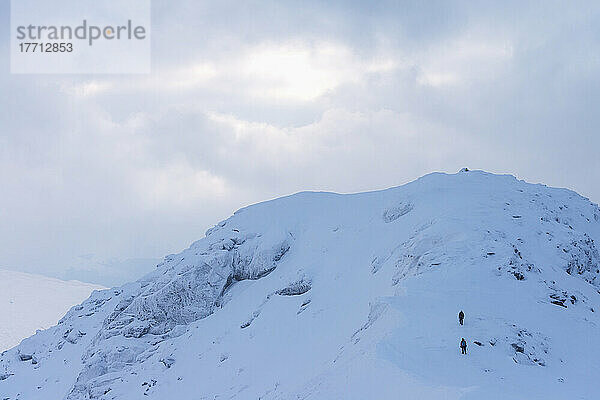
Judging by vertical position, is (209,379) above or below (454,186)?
below

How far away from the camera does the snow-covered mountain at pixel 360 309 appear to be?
1984cm

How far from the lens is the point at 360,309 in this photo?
93.9 ft

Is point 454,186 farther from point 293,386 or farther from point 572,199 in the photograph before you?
point 293,386

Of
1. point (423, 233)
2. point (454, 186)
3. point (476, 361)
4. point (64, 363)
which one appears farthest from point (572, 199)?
point (64, 363)

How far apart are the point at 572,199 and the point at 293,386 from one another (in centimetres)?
2445

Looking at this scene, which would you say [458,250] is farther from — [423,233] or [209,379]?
[209,379]

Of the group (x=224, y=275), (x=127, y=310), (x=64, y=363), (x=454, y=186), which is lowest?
(x=64, y=363)

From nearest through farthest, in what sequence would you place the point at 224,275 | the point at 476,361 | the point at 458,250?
→ the point at 476,361 → the point at 458,250 → the point at 224,275

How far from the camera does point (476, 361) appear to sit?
1916 cm

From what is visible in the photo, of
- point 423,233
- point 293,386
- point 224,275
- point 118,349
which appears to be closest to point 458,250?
point 423,233

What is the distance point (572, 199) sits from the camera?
3838 cm

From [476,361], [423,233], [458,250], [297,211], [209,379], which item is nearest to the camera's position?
[476,361]

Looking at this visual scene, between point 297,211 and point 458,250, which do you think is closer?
point 458,250

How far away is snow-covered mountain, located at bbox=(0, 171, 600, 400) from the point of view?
19.8 m
